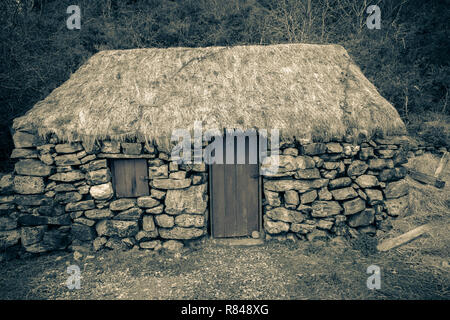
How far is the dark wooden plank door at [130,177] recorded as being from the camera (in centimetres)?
531

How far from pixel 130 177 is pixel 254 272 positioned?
2.97 metres

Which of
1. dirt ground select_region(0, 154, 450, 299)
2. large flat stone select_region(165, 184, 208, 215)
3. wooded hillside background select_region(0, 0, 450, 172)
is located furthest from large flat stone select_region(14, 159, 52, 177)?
wooded hillside background select_region(0, 0, 450, 172)

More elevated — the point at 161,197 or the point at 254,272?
the point at 161,197

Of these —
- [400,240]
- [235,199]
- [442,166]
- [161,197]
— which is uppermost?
[442,166]

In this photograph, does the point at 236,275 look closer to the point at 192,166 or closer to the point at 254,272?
the point at 254,272

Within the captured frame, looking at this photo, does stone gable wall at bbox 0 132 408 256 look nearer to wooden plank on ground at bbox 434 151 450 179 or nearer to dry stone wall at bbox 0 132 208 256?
dry stone wall at bbox 0 132 208 256

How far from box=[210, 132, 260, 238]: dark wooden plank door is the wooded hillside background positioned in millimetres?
6785

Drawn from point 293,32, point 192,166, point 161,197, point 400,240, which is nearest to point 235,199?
point 192,166

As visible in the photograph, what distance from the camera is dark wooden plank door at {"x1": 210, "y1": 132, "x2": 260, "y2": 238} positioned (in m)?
5.60

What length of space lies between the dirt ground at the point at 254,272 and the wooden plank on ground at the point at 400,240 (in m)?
0.10

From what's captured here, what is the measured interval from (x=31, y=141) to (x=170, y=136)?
2.69 m

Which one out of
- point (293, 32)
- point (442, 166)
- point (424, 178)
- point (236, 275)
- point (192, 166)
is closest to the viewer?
point (236, 275)

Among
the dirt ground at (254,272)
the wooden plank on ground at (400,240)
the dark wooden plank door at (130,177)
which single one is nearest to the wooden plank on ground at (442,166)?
the dirt ground at (254,272)

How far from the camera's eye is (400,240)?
5176mm
